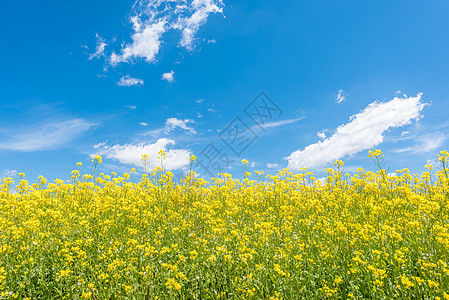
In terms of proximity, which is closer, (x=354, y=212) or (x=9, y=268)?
(x=9, y=268)

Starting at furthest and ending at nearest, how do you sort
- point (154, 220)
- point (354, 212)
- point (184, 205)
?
point (184, 205) < point (354, 212) < point (154, 220)

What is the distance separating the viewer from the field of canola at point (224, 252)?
3811 mm

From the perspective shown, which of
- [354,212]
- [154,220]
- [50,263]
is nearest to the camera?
[50,263]

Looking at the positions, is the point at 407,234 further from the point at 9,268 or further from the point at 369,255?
the point at 9,268

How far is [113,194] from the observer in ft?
29.3

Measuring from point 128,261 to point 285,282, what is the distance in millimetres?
2715

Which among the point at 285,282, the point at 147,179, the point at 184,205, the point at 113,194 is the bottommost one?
the point at 285,282

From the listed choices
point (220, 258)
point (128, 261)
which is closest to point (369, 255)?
point (220, 258)

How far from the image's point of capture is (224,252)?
4.64 m

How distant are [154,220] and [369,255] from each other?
15.8 ft

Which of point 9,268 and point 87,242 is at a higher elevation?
point 87,242

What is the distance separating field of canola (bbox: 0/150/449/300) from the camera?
3.81 meters

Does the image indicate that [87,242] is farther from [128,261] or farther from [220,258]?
[220,258]

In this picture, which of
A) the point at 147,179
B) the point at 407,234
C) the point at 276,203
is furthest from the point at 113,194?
the point at 407,234
